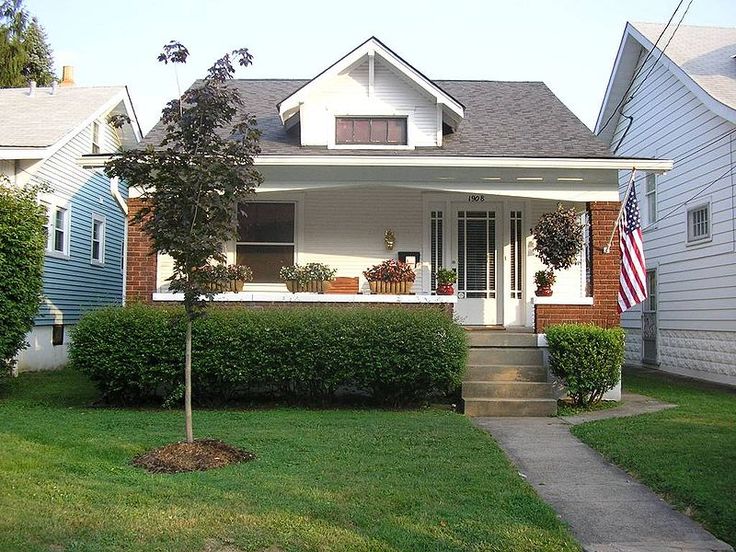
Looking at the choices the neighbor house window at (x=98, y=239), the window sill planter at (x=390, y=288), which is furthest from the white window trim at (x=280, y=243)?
the neighbor house window at (x=98, y=239)

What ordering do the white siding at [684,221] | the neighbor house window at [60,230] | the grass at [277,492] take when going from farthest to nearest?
the neighbor house window at [60,230], the white siding at [684,221], the grass at [277,492]

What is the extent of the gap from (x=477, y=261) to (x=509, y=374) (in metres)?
2.86

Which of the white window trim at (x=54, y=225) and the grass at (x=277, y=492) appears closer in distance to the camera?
the grass at (x=277, y=492)

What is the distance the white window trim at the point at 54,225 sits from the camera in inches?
598

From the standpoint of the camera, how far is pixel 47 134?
49.4 feet

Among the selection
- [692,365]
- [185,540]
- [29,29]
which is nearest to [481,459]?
[185,540]

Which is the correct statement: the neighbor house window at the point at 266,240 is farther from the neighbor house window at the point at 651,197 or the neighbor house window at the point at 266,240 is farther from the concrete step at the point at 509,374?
the neighbor house window at the point at 651,197

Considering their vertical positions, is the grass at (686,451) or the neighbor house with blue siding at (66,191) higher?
the neighbor house with blue siding at (66,191)

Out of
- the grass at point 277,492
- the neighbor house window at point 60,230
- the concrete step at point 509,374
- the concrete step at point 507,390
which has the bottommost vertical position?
the grass at point 277,492

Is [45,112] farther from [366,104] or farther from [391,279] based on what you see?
[391,279]

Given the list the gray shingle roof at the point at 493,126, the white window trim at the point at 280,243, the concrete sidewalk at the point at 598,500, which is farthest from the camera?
the white window trim at the point at 280,243

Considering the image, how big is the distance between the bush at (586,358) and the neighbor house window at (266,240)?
4892 millimetres

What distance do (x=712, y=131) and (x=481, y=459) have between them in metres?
10.2

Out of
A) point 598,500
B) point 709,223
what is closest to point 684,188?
point 709,223
